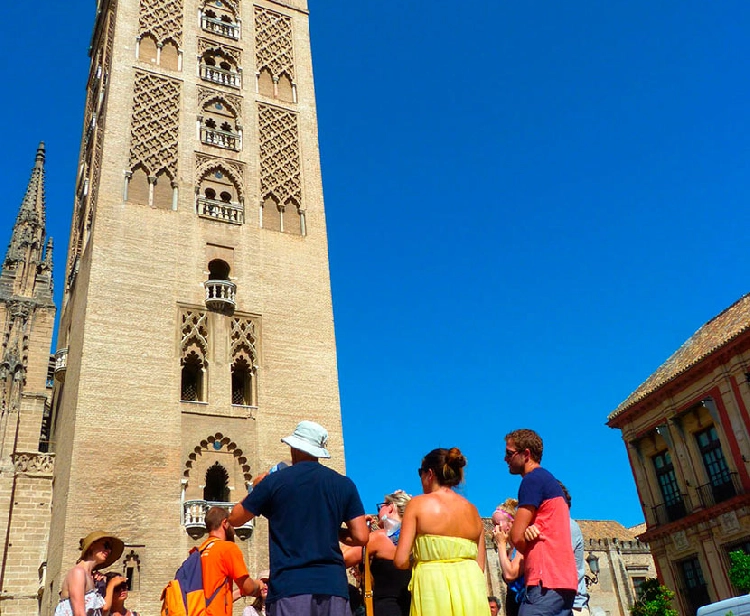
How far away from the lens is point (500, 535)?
508cm

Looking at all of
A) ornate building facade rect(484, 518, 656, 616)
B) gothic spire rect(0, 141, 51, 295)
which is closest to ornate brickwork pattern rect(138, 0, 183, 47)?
gothic spire rect(0, 141, 51, 295)

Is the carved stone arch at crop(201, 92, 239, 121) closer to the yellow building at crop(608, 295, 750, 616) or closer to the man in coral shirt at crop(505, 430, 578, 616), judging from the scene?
the yellow building at crop(608, 295, 750, 616)

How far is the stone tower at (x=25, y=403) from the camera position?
16984 millimetres

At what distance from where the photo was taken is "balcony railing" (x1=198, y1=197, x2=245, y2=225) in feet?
63.3

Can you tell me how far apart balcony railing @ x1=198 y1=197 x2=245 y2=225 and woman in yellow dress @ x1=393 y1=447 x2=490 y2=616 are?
1609cm

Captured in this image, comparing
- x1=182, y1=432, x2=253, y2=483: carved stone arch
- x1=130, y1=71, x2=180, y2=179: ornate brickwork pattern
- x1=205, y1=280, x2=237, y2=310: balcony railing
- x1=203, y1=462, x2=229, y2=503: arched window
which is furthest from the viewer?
x1=130, y1=71, x2=180, y2=179: ornate brickwork pattern

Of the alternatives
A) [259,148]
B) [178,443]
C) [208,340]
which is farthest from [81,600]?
[259,148]

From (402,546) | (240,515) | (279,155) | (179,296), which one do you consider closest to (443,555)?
(402,546)

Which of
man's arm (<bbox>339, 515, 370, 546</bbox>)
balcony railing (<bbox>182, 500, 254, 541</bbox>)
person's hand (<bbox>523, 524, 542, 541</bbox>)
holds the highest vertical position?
balcony railing (<bbox>182, 500, 254, 541</bbox>)

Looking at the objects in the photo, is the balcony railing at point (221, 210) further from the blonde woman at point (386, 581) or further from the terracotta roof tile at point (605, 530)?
the terracotta roof tile at point (605, 530)

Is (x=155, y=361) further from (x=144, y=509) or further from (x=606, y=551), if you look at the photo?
(x=606, y=551)

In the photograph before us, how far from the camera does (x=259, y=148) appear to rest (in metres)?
21.2

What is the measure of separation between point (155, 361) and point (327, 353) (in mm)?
4313

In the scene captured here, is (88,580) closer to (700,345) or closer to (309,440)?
(309,440)
